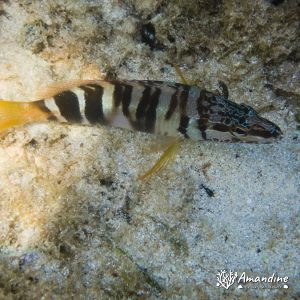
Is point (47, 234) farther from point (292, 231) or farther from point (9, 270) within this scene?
point (292, 231)

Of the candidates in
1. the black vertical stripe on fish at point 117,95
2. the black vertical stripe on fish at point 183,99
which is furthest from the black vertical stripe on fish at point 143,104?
the black vertical stripe on fish at point 183,99

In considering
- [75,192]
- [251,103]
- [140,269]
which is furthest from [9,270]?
[251,103]

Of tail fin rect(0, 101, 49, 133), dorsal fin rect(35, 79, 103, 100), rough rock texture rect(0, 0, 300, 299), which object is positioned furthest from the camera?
dorsal fin rect(35, 79, 103, 100)

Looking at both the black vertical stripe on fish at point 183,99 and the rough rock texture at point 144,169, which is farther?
the black vertical stripe on fish at point 183,99

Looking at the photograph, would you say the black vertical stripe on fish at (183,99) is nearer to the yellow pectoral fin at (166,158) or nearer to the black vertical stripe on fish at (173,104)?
the black vertical stripe on fish at (173,104)

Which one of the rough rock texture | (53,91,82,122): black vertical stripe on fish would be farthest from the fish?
the rough rock texture

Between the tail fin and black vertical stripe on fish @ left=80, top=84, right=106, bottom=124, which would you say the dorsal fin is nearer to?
black vertical stripe on fish @ left=80, top=84, right=106, bottom=124

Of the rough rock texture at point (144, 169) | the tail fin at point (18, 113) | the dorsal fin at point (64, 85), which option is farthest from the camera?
the dorsal fin at point (64, 85)
